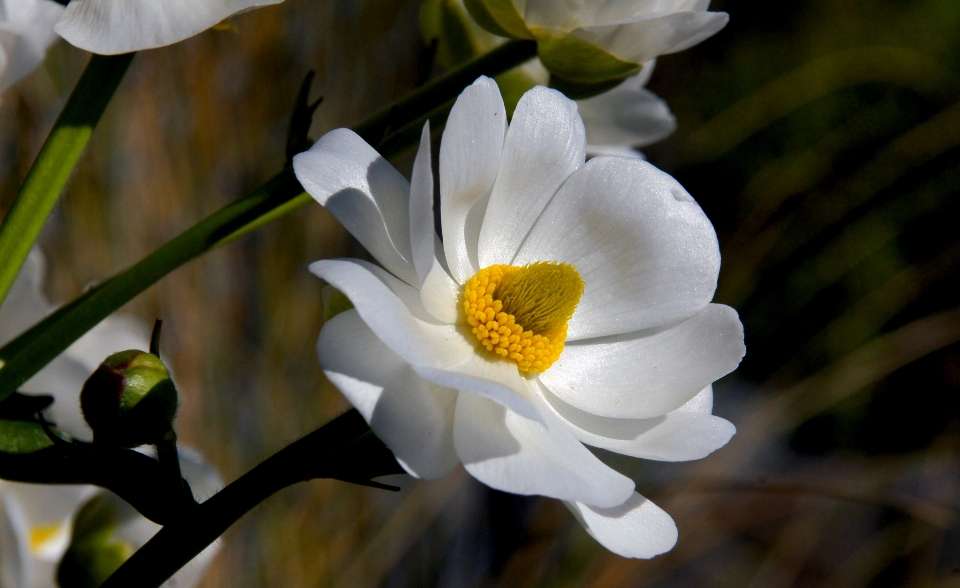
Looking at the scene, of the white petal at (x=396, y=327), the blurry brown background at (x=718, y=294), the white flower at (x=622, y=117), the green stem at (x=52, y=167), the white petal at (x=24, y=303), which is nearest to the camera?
the white petal at (x=396, y=327)

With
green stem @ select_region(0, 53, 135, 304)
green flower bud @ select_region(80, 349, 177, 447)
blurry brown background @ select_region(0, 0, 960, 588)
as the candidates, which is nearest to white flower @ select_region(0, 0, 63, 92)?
green stem @ select_region(0, 53, 135, 304)

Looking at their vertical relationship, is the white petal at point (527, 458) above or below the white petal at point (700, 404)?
above

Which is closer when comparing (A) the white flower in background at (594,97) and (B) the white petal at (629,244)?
(B) the white petal at (629,244)

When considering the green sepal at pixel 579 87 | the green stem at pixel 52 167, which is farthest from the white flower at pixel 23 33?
the green sepal at pixel 579 87

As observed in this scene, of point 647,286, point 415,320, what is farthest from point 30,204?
point 647,286

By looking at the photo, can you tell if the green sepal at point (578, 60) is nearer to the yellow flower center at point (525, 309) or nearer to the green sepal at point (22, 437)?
the yellow flower center at point (525, 309)

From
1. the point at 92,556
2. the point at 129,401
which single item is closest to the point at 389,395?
the point at 129,401

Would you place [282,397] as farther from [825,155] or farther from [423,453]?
[423,453]

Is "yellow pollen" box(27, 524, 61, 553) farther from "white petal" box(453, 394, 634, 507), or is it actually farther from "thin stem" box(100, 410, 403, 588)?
"white petal" box(453, 394, 634, 507)

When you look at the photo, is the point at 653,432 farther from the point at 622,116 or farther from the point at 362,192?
the point at 622,116
